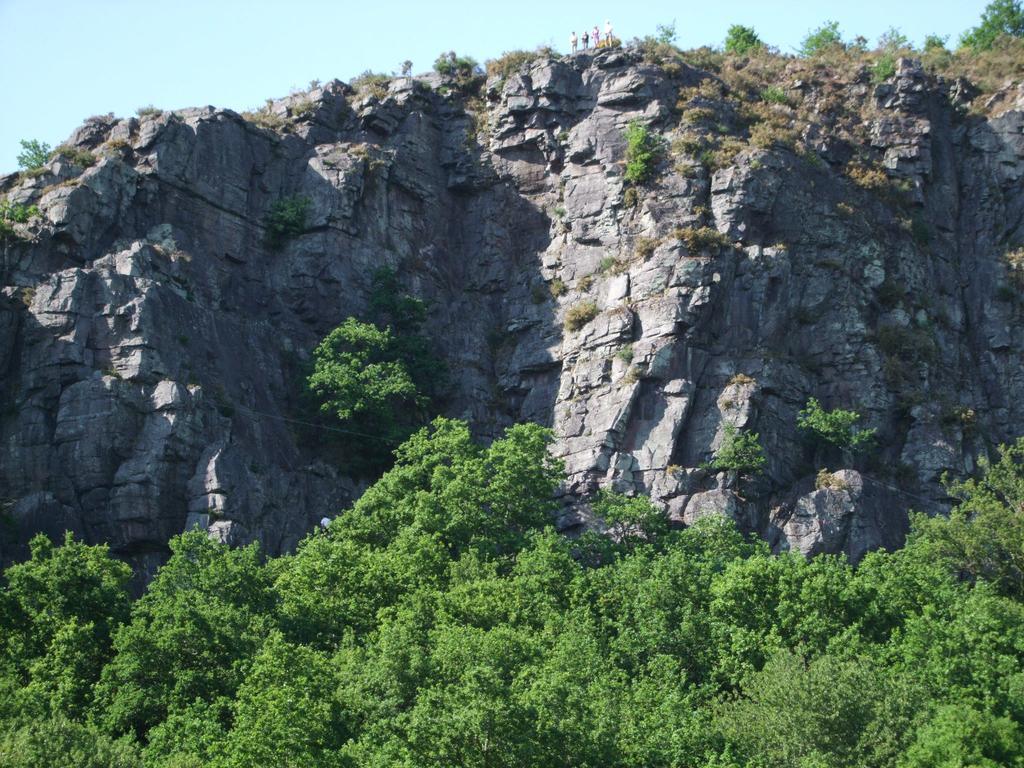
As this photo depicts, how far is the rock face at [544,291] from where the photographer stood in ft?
199

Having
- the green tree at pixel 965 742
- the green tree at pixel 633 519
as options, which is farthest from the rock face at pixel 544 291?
the green tree at pixel 965 742

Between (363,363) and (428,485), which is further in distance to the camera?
(363,363)

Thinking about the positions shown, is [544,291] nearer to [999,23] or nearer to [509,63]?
[509,63]

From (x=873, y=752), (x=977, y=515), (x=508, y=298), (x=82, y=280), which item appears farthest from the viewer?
(x=508, y=298)

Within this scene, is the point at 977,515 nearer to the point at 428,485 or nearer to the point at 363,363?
the point at 428,485

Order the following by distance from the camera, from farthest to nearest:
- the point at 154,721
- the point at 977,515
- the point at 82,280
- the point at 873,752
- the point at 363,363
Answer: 1. the point at 363,363
2. the point at 82,280
3. the point at 977,515
4. the point at 154,721
5. the point at 873,752

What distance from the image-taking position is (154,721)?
49531 mm

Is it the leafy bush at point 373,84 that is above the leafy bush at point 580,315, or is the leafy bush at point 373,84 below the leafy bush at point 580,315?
above

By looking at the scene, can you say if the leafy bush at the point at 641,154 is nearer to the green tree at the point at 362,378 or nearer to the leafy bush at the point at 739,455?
the green tree at the point at 362,378

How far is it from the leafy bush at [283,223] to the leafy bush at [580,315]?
1179 centimetres

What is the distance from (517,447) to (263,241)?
638 inches

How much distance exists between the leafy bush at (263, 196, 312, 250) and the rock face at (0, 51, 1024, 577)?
1.25 feet

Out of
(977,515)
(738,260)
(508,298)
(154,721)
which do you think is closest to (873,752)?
(977,515)

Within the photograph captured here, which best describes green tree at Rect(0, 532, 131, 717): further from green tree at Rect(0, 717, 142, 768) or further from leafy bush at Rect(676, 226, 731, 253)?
leafy bush at Rect(676, 226, 731, 253)
